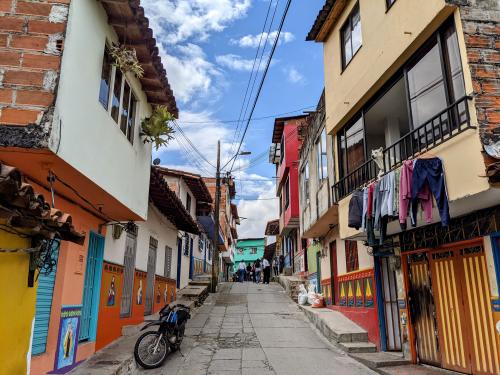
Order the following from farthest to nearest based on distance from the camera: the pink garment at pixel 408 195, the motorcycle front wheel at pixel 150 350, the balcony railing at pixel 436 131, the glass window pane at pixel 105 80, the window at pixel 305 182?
1. the window at pixel 305 182
2. the motorcycle front wheel at pixel 150 350
3. the glass window pane at pixel 105 80
4. the pink garment at pixel 408 195
5. the balcony railing at pixel 436 131

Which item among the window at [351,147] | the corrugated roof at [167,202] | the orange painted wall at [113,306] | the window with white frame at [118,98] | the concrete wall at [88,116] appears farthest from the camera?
the corrugated roof at [167,202]

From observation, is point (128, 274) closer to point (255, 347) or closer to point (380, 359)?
point (255, 347)

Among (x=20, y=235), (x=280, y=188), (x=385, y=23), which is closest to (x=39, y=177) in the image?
(x=20, y=235)

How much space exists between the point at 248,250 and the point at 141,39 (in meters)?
58.3

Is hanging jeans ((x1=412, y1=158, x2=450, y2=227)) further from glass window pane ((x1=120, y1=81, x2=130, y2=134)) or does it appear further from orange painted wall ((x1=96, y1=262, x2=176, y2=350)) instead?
orange painted wall ((x1=96, y1=262, x2=176, y2=350))

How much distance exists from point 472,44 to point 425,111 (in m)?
1.49

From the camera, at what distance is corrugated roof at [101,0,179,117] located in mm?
6706

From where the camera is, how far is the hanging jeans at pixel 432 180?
6082mm

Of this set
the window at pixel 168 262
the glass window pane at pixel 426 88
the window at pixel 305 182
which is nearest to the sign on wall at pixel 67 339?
the glass window pane at pixel 426 88

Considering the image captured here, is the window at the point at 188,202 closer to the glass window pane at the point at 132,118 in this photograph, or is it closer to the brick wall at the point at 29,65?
the glass window pane at the point at 132,118

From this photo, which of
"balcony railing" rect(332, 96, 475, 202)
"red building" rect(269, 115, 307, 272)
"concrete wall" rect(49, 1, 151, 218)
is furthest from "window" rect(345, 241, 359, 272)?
"red building" rect(269, 115, 307, 272)

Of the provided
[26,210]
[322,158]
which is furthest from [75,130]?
[322,158]

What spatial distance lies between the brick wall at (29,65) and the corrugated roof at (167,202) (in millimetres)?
5095

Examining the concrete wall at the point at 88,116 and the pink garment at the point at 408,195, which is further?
the pink garment at the point at 408,195
